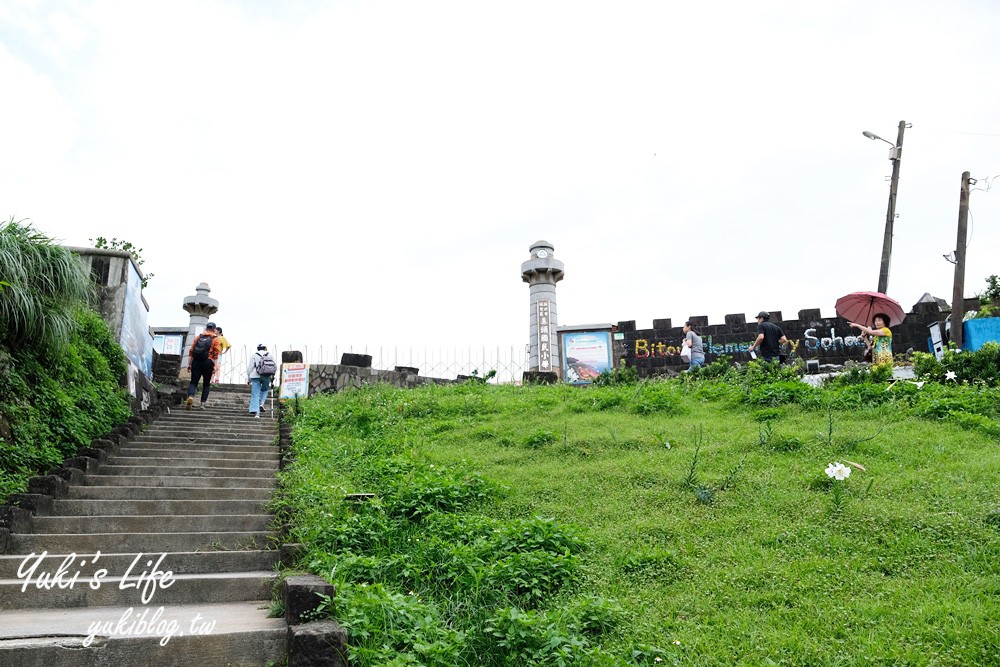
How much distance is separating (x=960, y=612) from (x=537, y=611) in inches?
94.8

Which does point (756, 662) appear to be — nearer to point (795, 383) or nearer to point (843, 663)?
point (843, 663)

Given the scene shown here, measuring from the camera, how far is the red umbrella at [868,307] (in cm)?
1378

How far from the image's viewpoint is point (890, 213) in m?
21.3

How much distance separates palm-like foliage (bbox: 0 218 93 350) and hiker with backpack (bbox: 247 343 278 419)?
4506 millimetres

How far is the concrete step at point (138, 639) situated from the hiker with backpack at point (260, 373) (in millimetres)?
8734

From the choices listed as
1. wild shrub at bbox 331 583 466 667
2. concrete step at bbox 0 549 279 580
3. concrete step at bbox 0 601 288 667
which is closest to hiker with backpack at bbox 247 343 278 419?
concrete step at bbox 0 549 279 580

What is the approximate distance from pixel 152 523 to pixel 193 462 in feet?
8.70

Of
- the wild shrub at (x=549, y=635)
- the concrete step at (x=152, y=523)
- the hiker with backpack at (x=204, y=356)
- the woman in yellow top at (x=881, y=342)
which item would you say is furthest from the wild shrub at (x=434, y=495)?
the hiker with backpack at (x=204, y=356)

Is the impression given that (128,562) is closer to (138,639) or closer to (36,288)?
(138,639)

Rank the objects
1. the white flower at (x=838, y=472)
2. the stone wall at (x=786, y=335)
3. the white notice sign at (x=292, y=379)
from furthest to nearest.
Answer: the stone wall at (x=786, y=335) → the white notice sign at (x=292, y=379) → the white flower at (x=838, y=472)

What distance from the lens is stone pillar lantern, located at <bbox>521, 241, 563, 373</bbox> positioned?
2008cm

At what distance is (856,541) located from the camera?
5.38 meters

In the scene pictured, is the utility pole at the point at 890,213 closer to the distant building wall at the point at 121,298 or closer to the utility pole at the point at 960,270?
the utility pole at the point at 960,270

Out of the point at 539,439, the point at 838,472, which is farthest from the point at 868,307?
the point at 838,472
